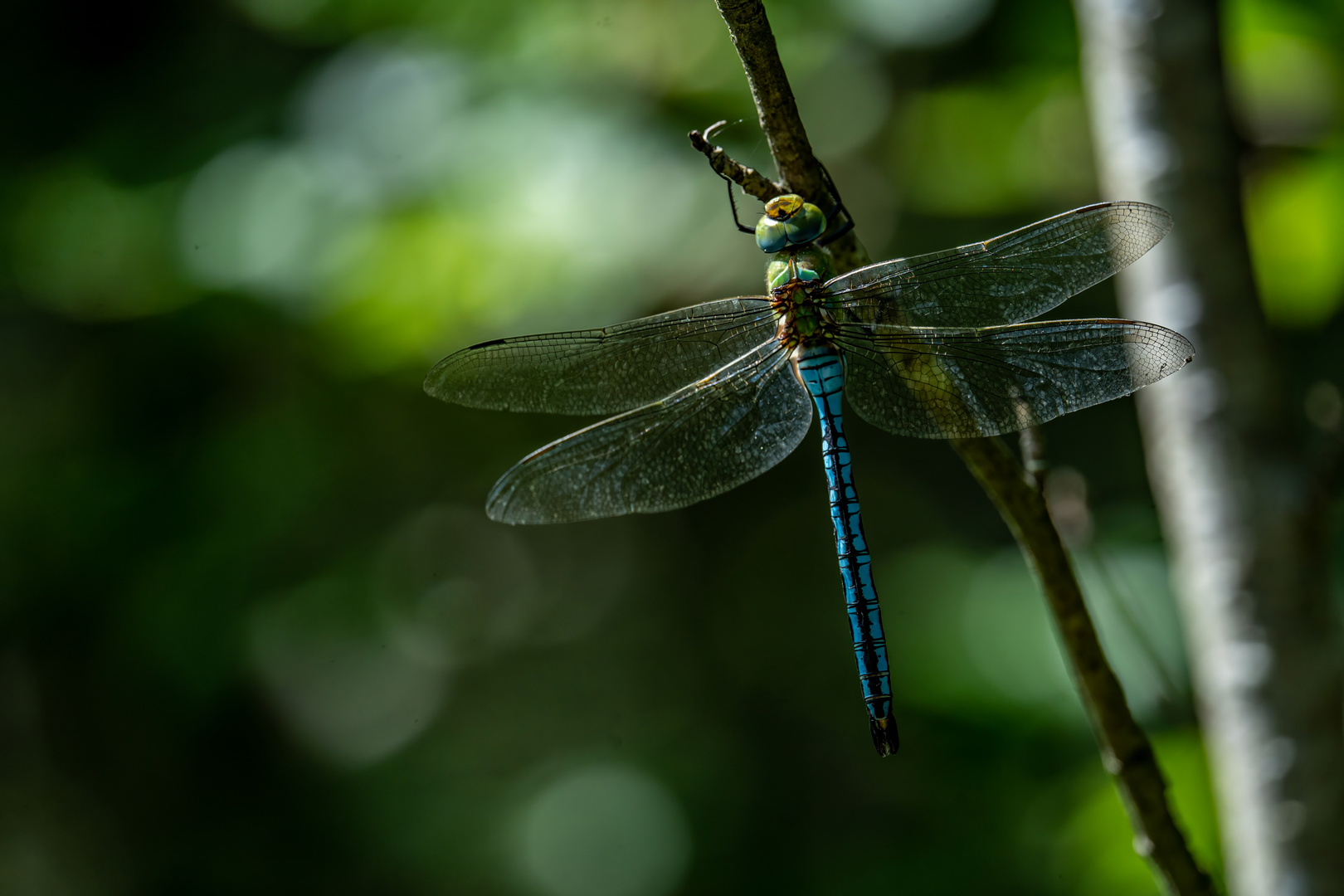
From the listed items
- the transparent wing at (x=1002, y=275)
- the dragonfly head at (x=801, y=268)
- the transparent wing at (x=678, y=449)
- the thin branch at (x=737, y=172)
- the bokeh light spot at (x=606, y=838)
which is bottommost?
the bokeh light spot at (x=606, y=838)

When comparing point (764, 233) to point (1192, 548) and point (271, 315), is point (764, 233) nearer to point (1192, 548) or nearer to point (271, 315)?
point (1192, 548)

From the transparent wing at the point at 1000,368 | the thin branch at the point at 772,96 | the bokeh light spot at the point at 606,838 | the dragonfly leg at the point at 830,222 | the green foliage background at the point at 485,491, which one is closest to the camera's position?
the thin branch at the point at 772,96

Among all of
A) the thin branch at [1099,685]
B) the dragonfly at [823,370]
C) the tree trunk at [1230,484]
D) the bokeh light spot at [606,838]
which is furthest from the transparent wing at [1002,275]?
the bokeh light spot at [606,838]

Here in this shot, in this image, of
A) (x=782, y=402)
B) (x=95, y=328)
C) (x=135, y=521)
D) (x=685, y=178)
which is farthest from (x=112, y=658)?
(x=782, y=402)

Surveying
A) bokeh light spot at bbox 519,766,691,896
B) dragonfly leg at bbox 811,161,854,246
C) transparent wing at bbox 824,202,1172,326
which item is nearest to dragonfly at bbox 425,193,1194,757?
transparent wing at bbox 824,202,1172,326

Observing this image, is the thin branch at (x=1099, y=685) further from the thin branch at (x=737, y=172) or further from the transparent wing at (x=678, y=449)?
the transparent wing at (x=678, y=449)

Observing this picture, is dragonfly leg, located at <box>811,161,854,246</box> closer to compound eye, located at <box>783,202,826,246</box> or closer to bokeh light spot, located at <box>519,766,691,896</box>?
compound eye, located at <box>783,202,826,246</box>

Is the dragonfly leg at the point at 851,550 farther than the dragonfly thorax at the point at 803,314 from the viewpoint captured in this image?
No
